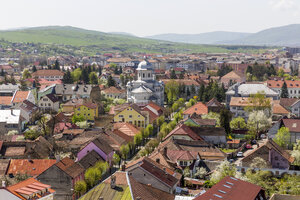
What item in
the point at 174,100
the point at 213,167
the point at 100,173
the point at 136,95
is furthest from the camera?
the point at 174,100

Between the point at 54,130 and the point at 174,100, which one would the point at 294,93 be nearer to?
the point at 174,100

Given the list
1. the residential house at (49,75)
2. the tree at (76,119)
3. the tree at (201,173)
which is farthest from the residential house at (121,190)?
the residential house at (49,75)

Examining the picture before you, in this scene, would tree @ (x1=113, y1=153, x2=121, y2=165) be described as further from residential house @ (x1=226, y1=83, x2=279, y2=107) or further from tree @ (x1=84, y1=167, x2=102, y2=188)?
residential house @ (x1=226, y1=83, x2=279, y2=107)

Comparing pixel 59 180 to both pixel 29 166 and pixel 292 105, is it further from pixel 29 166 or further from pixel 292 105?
pixel 292 105

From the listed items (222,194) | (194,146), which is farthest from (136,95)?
(222,194)

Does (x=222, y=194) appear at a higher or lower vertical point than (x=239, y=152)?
higher

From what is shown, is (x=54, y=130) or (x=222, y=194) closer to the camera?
(x=222, y=194)
